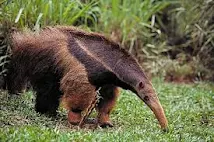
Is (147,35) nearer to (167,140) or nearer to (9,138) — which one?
(167,140)

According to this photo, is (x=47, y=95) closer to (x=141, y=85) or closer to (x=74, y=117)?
(x=74, y=117)

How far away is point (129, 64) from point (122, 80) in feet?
A: 0.71

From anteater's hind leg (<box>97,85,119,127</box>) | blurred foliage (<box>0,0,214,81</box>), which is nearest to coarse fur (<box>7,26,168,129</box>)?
anteater's hind leg (<box>97,85,119,127</box>)

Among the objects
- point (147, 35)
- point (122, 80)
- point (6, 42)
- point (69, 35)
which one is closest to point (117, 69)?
point (122, 80)

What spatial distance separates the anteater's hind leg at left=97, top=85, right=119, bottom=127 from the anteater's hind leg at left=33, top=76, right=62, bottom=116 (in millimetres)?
516

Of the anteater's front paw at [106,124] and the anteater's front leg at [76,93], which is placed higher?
the anteater's front leg at [76,93]

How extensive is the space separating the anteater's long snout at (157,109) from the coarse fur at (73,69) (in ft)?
0.23

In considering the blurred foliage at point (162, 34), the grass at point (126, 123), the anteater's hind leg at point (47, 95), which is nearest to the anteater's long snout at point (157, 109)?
the grass at point (126, 123)

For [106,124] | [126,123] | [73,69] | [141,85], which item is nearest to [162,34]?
[126,123]

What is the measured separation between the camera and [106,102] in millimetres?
6465

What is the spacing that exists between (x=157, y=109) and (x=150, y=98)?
6.6 inches

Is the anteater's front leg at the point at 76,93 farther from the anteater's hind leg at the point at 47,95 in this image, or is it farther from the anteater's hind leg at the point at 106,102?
the anteater's hind leg at the point at 106,102

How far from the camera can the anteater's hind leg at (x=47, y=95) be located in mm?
6324

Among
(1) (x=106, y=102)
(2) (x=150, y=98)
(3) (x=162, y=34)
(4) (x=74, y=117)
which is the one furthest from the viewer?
(3) (x=162, y=34)
